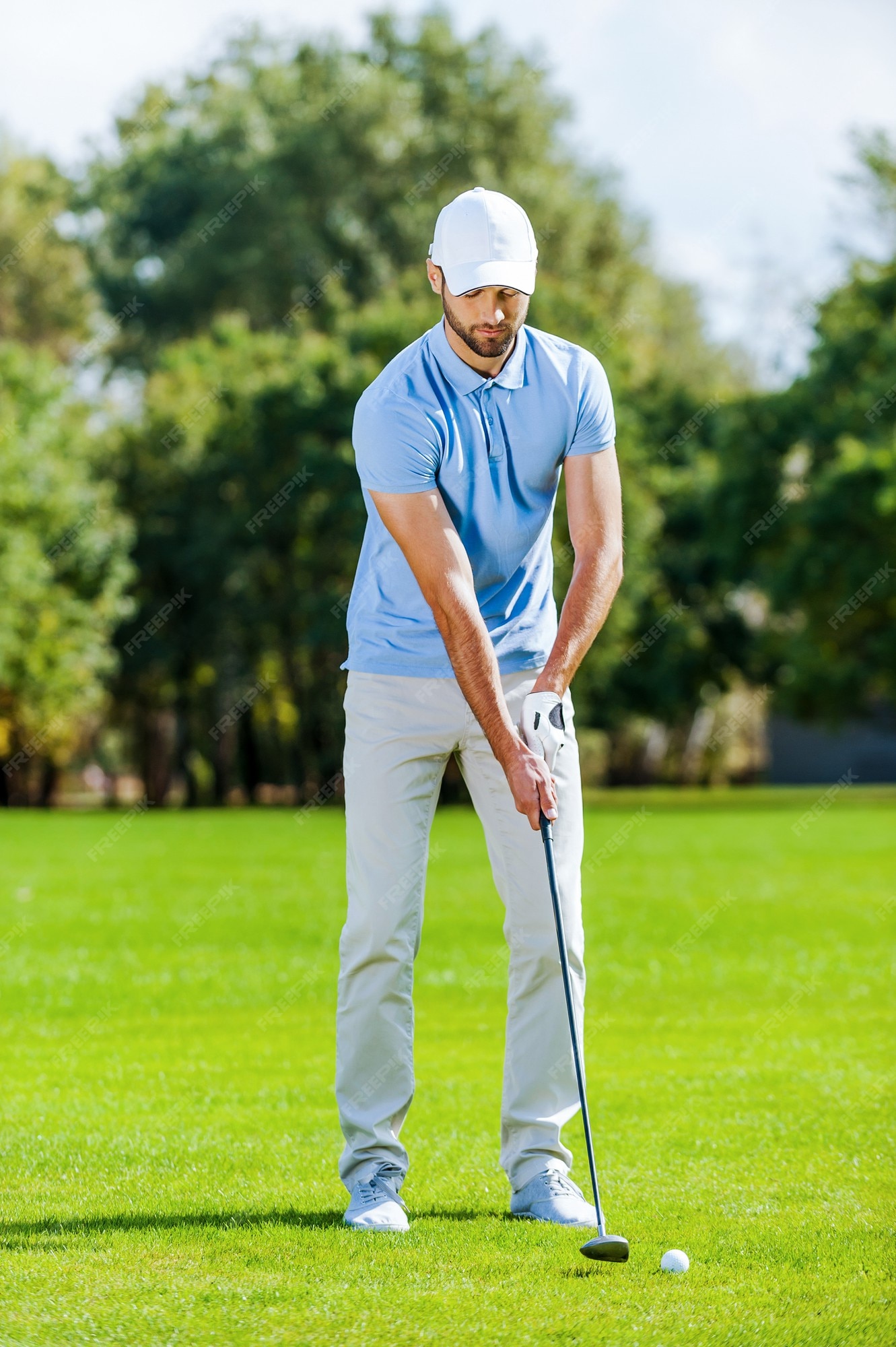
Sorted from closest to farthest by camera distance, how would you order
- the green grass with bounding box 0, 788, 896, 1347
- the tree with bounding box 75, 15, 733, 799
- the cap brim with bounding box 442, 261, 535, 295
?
the green grass with bounding box 0, 788, 896, 1347 → the cap brim with bounding box 442, 261, 535, 295 → the tree with bounding box 75, 15, 733, 799

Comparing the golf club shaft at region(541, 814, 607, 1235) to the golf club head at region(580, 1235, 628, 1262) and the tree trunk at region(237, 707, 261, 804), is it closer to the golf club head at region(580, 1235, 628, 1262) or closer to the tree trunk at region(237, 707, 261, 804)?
the golf club head at region(580, 1235, 628, 1262)

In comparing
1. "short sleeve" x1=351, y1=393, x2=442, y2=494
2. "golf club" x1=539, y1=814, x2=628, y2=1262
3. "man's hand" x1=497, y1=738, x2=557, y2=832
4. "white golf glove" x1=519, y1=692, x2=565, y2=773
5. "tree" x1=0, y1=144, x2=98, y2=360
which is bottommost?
"golf club" x1=539, y1=814, x2=628, y2=1262

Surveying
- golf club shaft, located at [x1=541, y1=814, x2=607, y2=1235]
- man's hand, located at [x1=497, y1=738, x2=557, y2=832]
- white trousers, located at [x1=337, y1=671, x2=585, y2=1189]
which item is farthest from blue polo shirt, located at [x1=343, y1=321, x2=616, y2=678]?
golf club shaft, located at [x1=541, y1=814, x2=607, y2=1235]

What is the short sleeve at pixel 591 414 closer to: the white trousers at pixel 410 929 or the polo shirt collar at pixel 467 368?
the polo shirt collar at pixel 467 368

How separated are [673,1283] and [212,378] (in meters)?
35.4

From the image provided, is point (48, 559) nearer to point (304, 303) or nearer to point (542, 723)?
point (304, 303)

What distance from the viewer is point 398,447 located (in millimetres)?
4383

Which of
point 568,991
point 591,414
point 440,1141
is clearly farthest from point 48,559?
point 568,991

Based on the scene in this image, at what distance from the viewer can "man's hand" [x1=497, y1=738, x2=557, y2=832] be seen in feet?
14.2

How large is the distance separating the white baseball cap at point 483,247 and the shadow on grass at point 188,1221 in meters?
2.50

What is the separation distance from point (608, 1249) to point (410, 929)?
105 centimetres

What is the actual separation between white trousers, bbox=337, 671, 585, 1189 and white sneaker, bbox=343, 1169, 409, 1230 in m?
0.06

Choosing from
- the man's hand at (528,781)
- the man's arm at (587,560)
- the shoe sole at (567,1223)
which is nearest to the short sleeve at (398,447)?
the man's arm at (587,560)

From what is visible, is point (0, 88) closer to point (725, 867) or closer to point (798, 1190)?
point (725, 867)
